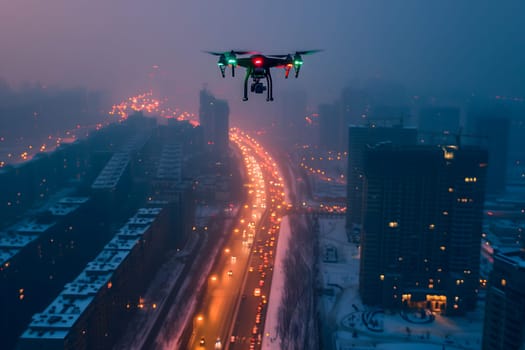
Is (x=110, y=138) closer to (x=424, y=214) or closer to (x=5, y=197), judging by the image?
(x=5, y=197)

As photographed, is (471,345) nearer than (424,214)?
Yes

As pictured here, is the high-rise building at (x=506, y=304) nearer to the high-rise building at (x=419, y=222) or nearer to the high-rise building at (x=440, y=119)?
the high-rise building at (x=419, y=222)

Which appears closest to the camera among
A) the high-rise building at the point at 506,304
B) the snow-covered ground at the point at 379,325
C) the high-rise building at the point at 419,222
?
the high-rise building at the point at 506,304

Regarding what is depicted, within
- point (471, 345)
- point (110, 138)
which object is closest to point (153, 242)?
point (471, 345)

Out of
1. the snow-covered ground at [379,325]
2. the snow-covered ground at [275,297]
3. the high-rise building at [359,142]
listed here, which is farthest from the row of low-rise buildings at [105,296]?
the high-rise building at [359,142]

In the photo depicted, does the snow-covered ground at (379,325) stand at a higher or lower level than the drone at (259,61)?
lower

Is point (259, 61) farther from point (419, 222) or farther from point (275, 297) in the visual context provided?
point (419, 222)
